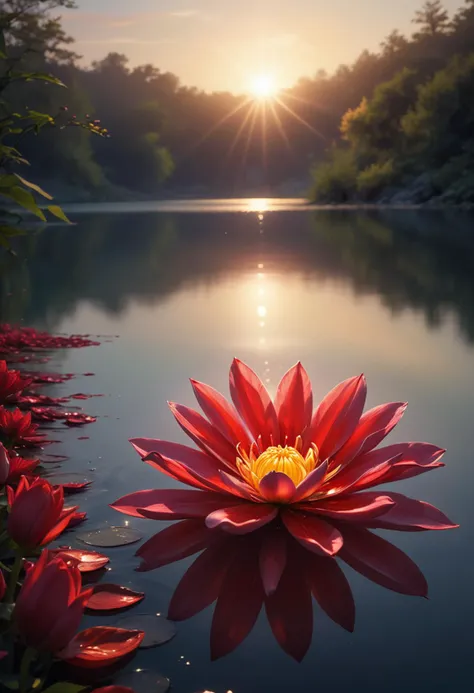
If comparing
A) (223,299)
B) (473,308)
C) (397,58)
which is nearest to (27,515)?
(473,308)

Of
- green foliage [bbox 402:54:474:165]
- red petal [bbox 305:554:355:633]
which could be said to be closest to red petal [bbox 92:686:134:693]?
red petal [bbox 305:554:355:633]

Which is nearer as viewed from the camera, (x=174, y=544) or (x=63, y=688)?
(x=63, y=688)

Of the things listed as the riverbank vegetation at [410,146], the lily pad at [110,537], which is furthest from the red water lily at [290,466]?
the riverbank vegetation at [410,146]

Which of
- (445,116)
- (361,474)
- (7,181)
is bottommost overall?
(361,474)

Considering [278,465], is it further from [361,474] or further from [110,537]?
[110,537]

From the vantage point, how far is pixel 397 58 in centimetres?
6412

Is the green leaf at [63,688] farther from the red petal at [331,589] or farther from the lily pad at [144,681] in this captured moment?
the red petal at [331,589]

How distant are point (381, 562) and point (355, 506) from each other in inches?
5.1

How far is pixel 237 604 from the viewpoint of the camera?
168cm

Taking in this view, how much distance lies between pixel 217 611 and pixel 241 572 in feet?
0.45

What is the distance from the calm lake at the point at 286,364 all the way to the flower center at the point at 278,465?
254 millimetres

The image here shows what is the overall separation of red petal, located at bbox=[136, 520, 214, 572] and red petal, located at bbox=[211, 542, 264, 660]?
121mm

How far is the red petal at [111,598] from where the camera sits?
167cm

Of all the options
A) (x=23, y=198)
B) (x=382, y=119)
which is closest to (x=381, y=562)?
(x=23, y=198)
